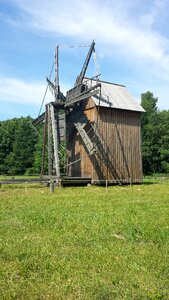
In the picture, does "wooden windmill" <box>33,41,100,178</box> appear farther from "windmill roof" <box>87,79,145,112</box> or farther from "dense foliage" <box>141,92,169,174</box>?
"dense foliage" <box>141,92,169,174</box>

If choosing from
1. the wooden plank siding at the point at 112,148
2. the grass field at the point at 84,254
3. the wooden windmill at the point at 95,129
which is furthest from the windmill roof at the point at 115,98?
the grass field at the point at 84,254

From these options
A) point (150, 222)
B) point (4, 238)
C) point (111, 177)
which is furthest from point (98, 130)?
point (4, 238)

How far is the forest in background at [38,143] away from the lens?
55128mm

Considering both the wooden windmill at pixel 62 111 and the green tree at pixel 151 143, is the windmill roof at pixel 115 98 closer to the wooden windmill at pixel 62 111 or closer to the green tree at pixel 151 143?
the wooden windmill at pixel 62 111

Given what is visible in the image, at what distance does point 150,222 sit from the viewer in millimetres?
10547

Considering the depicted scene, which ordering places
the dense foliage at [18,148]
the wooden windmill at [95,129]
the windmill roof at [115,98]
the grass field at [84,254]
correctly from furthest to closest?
the dense foliage at [18,148] < the windmill roof at [115,98] < the wooden windmill at [95,129] < the grass field at [84,254]

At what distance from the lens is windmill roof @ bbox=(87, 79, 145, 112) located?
2733cm

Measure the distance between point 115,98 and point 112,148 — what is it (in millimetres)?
4201

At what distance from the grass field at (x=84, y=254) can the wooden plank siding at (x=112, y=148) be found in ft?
47.2

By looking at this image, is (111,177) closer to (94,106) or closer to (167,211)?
(94,106)

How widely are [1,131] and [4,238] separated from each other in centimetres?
6898

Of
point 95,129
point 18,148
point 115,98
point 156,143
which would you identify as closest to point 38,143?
point 18,148

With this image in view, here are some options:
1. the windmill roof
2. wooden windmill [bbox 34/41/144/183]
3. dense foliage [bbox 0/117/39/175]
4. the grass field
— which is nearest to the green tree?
dense foliage [bbox 0/117/39/175]

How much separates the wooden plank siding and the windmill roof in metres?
0.38
